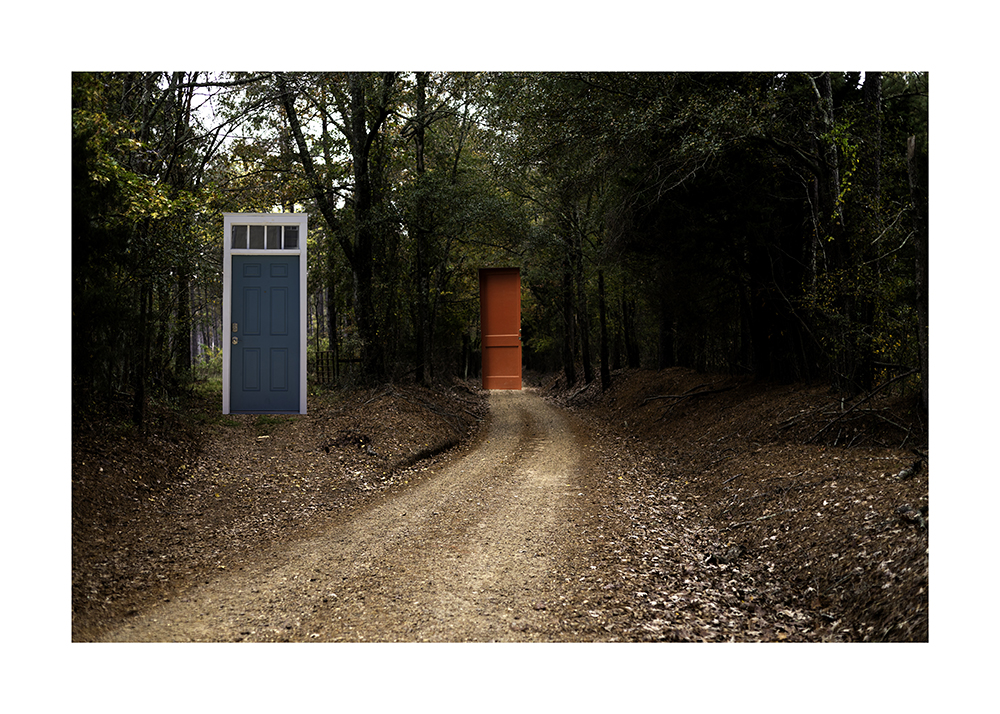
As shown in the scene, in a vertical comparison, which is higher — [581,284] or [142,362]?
[581,284]

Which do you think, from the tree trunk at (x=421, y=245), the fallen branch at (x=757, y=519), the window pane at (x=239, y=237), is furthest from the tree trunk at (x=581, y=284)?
the fallen branch at (x=757, y=519)

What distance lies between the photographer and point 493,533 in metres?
5.71

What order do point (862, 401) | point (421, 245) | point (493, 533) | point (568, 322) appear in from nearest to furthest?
point (493, 533)
point (862, 401)
point (421, 245)
point (568, 322)

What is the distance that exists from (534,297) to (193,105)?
58.7 feet

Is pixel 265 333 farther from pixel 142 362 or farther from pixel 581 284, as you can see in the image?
pixel 581 284

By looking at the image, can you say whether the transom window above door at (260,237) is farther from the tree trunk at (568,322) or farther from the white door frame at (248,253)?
the tree trunk at (568,322)

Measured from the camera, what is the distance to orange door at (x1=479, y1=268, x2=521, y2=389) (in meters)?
11.2

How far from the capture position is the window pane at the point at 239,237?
7312 millimetres

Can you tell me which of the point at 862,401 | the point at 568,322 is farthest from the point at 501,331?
the point at 568,322

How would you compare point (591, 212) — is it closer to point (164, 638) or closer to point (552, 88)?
point (552, 88)

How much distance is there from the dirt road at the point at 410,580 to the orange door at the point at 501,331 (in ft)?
13.0

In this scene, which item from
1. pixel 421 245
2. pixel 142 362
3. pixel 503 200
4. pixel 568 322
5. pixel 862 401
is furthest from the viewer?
pixel 568 322

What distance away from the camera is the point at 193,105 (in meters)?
7.38

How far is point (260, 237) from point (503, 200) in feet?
19.0
